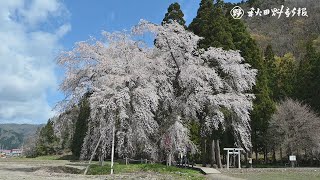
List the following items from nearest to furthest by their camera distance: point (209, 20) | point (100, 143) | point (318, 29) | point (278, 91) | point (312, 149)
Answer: point (100, 143)
point (209, 20)
point (312, 149)
point (278, 91)
point (318, 29)

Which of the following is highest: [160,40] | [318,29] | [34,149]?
[318,29]

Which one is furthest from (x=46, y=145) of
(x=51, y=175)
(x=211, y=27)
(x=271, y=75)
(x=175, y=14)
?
(x=51, y=175)

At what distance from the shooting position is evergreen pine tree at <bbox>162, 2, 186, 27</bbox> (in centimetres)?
2569

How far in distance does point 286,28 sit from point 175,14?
72.9 metres

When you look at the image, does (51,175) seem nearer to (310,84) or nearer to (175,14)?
(175,14)

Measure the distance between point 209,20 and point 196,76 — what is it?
23.5 feet

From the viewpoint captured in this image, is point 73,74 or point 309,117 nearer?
point 73,74

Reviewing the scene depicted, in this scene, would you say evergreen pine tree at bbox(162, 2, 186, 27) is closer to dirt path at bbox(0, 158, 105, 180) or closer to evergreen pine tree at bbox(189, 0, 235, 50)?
evergreen pine tree at bbox(189, 0, 235, 50)

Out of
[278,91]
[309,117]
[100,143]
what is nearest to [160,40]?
[100,143]

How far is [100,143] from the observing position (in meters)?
19.1

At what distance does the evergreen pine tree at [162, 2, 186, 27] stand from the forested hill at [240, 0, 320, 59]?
50634 mm

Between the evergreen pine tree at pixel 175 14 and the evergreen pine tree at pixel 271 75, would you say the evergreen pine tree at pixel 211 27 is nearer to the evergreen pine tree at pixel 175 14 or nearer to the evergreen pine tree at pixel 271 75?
the evergreen pine tree at pixel 175 14

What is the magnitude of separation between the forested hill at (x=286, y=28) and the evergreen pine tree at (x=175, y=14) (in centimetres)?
5063

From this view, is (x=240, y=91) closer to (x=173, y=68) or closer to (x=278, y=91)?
(x=173, y=68)
